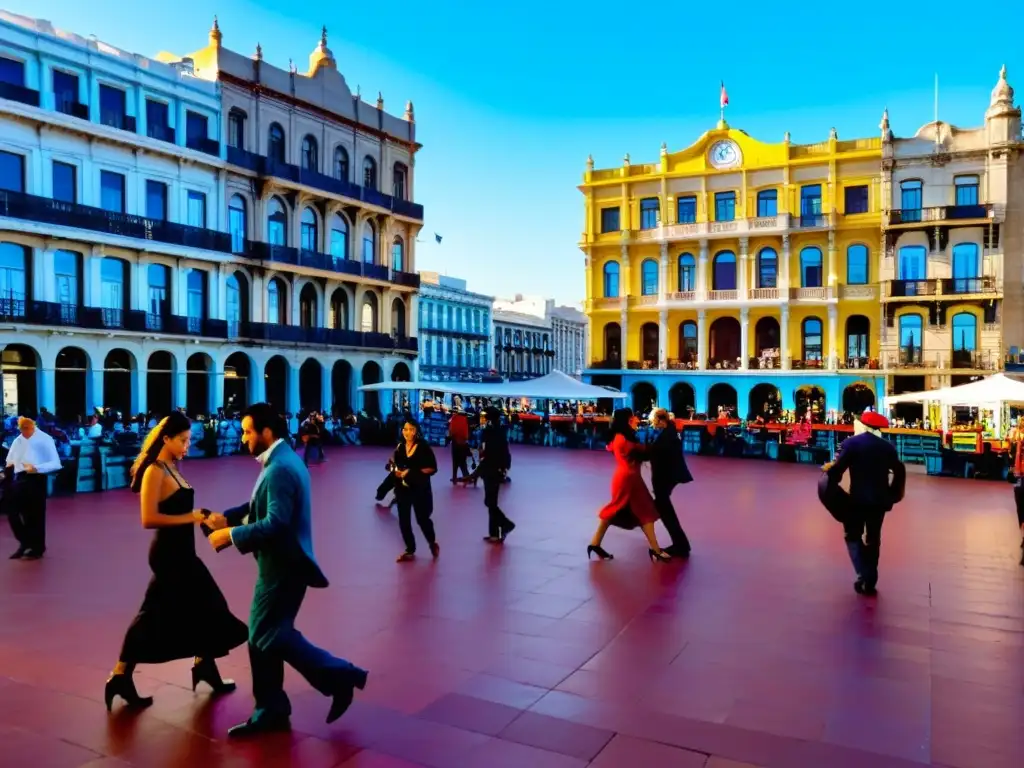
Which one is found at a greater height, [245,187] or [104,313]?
[245,187]

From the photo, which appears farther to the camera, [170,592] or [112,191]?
[112,191]

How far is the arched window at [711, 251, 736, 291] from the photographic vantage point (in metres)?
37.9

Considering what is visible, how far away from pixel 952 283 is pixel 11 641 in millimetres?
34864

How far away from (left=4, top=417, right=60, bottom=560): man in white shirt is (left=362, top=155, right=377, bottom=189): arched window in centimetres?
3116

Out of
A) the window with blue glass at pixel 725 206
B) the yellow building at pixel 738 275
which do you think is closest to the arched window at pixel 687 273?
the yellow building at pixel 738 275

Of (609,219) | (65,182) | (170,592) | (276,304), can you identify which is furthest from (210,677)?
(609,219)

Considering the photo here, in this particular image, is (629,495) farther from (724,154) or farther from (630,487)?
(724,154)

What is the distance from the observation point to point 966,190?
3353 cm

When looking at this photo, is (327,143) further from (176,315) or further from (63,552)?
(63,552)

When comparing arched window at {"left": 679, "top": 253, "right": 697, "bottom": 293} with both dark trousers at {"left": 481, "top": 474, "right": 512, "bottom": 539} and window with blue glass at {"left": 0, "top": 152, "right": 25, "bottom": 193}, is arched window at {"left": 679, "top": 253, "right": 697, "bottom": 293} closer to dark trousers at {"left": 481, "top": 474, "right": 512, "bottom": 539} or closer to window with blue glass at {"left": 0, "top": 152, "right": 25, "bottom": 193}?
window with blue glass at {"left": 0, "top": 152, "right": 25, "bottom": 193}

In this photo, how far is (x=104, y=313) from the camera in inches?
1109

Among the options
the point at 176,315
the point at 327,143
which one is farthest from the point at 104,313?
the point at 327,143

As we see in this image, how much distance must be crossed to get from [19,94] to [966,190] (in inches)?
1371

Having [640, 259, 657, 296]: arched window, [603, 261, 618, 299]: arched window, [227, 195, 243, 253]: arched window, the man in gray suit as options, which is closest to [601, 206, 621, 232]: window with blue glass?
[603, 261, 618, 299]: arched window
